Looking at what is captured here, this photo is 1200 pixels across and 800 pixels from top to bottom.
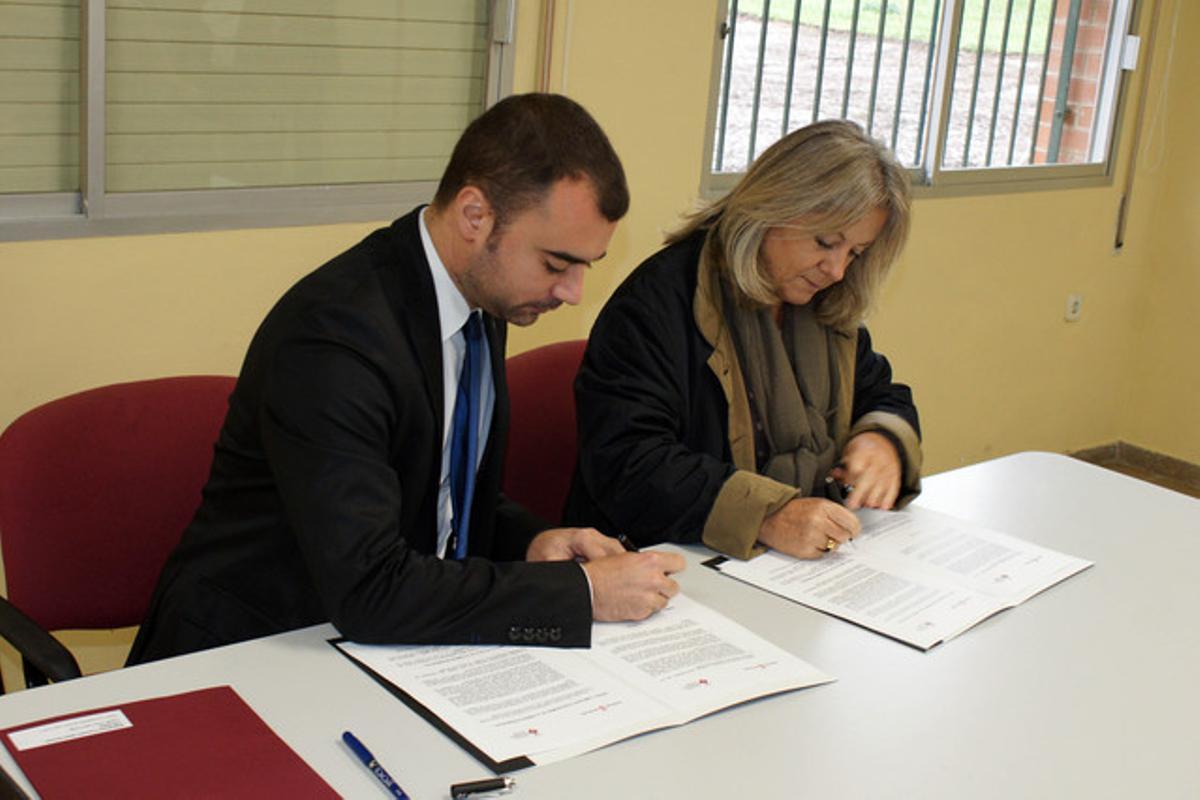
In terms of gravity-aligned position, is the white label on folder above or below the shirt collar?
below

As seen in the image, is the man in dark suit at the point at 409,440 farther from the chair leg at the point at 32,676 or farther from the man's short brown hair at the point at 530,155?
the chair leg at the point at 32,676

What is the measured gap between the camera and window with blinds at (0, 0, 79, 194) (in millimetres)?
2445

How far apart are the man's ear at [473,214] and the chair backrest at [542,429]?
27.0 inches

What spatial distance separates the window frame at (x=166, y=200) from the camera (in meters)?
2.50

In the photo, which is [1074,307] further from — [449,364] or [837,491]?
A: [449,364]

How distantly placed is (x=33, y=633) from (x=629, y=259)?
202 cm

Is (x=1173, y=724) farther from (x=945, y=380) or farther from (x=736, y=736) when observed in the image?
(x=945, y=380)

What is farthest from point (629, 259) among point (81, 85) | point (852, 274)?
point (81, 85)

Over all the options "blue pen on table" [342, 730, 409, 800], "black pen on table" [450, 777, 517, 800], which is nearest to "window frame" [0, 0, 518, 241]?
"blue pen on table" [342, 730, 409, 800]

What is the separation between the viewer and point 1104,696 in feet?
5.44

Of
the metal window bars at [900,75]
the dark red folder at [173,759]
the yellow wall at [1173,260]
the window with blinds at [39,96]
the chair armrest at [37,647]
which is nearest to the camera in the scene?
the dark red folder at [173,759]

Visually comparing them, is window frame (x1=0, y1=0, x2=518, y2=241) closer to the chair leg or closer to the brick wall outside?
the chair leg

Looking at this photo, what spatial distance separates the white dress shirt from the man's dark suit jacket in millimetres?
28

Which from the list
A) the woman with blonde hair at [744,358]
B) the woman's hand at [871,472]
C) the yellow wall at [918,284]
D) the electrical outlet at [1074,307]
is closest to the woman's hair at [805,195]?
the woman with blonde hair at [744,358]
